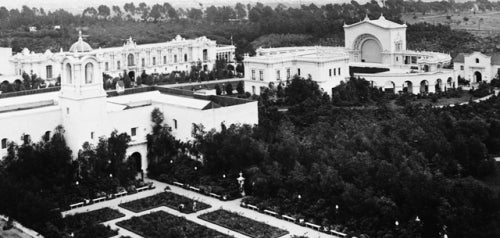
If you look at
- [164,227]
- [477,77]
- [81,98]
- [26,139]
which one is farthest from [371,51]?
[164,227]

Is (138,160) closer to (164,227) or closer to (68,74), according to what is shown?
(68,74)

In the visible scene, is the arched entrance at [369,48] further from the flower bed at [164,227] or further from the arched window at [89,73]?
the flower bed at [164,227]

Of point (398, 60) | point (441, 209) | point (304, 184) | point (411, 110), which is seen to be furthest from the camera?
point (398, 60)

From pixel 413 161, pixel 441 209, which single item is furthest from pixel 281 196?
pixel 441 209

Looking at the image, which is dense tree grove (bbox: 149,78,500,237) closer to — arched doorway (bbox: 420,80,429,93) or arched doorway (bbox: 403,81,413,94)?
arched doorway (bbox: 403,81,413,94)

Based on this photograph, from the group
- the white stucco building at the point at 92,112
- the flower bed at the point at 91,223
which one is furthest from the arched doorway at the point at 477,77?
the flower bed at the point at 91,223

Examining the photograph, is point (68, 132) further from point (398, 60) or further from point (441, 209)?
point (398, 60)

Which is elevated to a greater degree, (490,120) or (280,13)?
(280,13)
